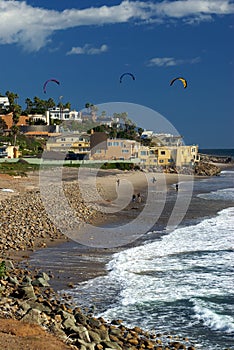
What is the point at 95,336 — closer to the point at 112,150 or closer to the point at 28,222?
the point at 28,222

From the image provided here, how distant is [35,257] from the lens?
51.3ft

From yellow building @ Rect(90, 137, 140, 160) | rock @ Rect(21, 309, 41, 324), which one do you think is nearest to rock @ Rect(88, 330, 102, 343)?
rock @ Rect(21, 309, 41, 324)

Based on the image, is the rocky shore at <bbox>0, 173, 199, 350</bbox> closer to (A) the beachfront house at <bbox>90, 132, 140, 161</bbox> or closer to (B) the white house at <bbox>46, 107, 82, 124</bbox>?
(A) the beachfront house at <bbox>90, 132, 140, 161</bbox>

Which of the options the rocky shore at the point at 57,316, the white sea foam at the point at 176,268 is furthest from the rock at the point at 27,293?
the white sea foam at the point at 176,268

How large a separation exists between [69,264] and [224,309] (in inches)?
209

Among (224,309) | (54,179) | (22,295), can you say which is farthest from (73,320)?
(54,179)

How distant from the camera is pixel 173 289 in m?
12.9

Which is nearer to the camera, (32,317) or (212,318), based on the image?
(32,317)

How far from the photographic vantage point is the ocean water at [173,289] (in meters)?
10.4

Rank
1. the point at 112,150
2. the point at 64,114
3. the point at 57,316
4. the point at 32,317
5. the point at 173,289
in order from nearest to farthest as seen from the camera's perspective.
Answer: the point at 32,317 → the point at 57,316 → the point at 173,289 → the point at 112,150 → the point at 64,114

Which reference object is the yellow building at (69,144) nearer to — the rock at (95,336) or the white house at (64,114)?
the white house at (64,114)

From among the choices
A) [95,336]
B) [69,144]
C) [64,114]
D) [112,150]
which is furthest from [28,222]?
[64,114]

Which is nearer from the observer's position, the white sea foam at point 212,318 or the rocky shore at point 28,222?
the white sea foam at point 212,318

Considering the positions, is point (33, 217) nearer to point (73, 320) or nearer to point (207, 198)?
point (73, 320)
